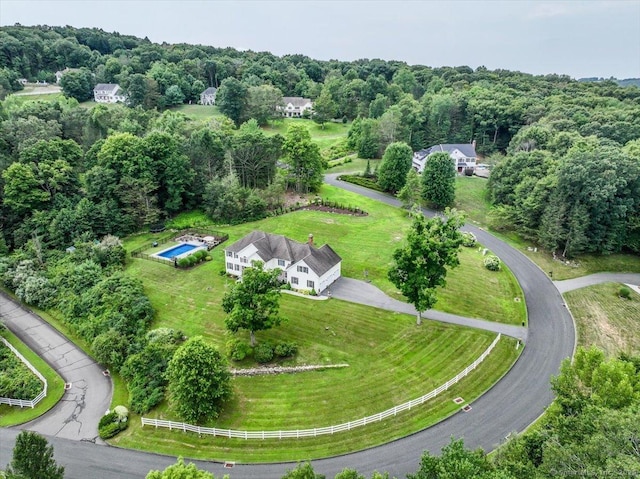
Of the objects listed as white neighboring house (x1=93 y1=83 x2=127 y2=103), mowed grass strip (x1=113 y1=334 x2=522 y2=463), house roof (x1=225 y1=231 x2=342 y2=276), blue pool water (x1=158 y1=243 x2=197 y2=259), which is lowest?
mowed grass strip (x1=113 y1=334 x2=522 y2=463)

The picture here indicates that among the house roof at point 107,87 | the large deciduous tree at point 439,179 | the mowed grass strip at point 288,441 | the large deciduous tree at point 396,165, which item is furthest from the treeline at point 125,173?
the house roof at point 107,87

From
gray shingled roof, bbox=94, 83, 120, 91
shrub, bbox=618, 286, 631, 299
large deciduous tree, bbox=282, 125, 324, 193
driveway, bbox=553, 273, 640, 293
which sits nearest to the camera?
shrub, bbox=618, 286, 631, 299

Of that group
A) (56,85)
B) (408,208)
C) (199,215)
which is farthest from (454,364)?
(56,85)

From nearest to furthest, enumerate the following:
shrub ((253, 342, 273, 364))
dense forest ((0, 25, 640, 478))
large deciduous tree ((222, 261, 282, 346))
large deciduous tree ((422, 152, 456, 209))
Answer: dense forest ((0, 25, 640, 478))
large deciduous tree ((222, 261, 282, 346))
shrub ((253, 342, 273, 364))
large deciduous tree ((422, 152, 456, 209))

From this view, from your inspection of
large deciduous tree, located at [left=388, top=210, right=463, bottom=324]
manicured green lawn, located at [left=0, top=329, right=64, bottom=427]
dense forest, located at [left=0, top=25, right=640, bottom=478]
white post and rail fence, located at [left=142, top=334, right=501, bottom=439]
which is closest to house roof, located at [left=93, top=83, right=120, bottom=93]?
dense forest, located at [left=0, top=25, right=640, bottom=478]

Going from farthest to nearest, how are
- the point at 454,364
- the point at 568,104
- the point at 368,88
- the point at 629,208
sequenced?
the point at 368,88 < the point at 568,104 < the point at 629,208 < the point at 454,364

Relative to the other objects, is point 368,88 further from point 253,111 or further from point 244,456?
point 244,456

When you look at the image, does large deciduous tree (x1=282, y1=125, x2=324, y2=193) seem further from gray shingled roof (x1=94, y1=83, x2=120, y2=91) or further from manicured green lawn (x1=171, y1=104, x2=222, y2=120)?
gray shingled roof (x1=94, y1=83, x2=120, y2=91)

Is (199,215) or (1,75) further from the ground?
(1,75)
